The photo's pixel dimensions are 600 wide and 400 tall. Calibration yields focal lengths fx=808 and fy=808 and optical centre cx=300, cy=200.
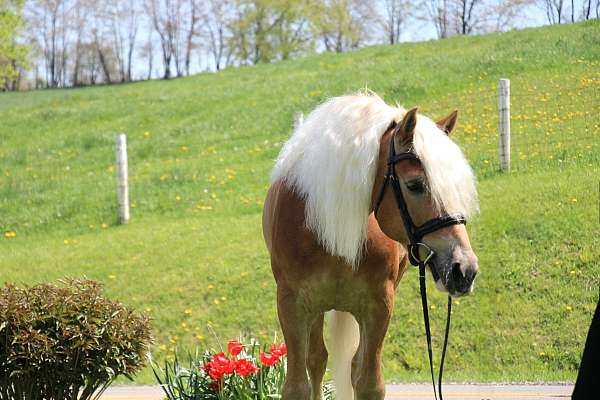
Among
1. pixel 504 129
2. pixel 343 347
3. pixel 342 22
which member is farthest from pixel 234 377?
pixel 342 22

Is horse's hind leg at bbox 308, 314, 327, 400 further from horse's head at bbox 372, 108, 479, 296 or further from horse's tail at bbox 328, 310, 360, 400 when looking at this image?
horse's head at bbox 372, 108, 479, 296

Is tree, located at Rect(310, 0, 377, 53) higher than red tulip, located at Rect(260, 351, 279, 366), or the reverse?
tree, located at Rect(310, 0, 377, 53)

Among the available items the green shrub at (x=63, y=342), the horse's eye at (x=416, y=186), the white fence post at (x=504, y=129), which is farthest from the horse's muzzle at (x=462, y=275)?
the white fence post at (x=504, y=129)

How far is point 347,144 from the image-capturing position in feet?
13.9

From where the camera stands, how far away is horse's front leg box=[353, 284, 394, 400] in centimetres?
443

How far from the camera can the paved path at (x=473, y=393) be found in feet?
22.5

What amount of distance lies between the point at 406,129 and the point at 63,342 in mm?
2715

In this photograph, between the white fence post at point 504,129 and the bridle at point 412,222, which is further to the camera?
the white fence post at point 504,129

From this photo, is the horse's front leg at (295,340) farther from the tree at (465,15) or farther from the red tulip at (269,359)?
the tree at (465,15)

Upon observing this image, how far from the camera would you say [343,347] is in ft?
16.8

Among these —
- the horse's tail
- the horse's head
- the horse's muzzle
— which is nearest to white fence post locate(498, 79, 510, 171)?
the horse's tail

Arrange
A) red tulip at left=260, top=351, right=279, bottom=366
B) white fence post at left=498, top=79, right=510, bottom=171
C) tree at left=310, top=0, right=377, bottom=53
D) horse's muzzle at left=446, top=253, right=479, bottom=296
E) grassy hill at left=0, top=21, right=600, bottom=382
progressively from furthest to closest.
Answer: tree at left=310, top=0, right=377, bottom=53, white fence post at left=498, top=79, right=510, bottom=171, grassy hill at left=0, top=21, right=600, bottom=382, red tulip at left=260, top=351, right=279, bottom=366, horse's muzzle at left=446, top=253, right=479, bottom=296

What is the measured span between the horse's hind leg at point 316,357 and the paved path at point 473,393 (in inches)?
76.0

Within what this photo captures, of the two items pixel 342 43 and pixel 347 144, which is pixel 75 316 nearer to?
pixel 347 144
